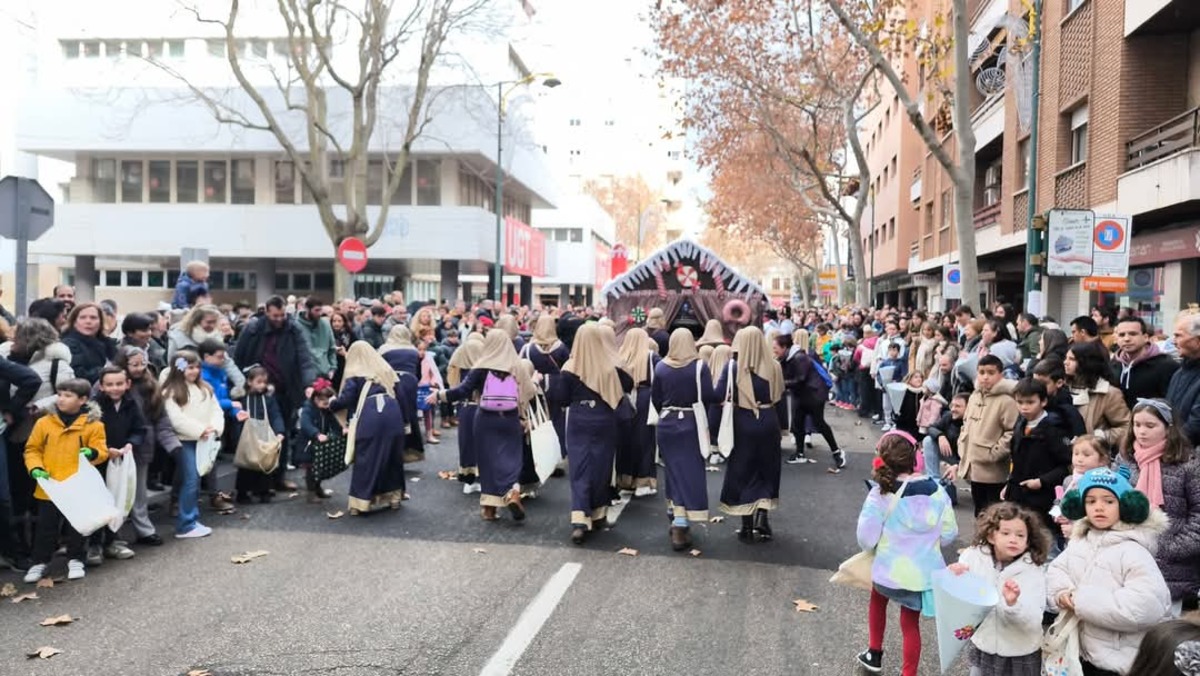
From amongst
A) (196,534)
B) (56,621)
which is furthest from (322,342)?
(56,621)

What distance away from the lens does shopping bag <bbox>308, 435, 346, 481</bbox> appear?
29.8 ft

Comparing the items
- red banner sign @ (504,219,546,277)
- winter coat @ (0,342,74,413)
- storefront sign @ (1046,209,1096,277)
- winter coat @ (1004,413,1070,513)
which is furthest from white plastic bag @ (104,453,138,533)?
red banner sign @ (504,219,546,277)

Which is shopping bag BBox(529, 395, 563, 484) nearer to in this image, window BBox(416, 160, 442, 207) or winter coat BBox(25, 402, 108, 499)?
winter coat BBox(25, 402, 108, 499)

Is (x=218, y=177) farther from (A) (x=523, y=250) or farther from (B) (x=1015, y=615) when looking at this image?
(B) (x=1015, y=615)

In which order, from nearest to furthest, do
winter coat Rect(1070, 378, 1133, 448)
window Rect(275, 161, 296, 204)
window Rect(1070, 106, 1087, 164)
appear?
1. winter coat Rect(1070, 378, 1133, 448)
2. window Rect(1070, 106, 1087, 164)
3. window Rect(275, 161, 296, 204)

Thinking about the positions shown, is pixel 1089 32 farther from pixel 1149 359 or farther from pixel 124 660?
pixel 124 660

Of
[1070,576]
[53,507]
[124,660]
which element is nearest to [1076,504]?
[1070,576]

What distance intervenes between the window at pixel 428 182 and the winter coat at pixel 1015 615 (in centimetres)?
2888

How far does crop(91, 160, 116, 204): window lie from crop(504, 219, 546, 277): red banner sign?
13.4 meters

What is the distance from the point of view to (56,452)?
21.5ft

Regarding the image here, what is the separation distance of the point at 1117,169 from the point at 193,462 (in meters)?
14.7

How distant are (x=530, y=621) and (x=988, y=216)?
2383cm

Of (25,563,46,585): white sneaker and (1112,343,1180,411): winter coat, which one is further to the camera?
(1112,343,1180,411): winter coat

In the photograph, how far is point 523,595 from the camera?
20.8ft
